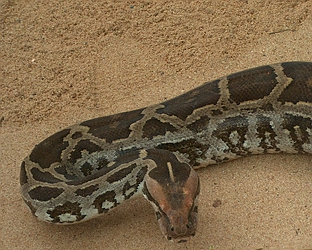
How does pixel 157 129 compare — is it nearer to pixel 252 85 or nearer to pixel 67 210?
pixel 252 85

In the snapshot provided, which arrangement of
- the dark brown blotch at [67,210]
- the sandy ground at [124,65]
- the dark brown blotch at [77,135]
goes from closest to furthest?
the dark brown blotch at [67,210], the sandy ground at [124,65], the dark brown blotch at [77,135]

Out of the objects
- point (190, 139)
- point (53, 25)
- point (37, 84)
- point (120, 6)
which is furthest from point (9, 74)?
point (190, 139)

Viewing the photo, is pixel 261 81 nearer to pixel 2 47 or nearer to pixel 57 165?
pixel 57 165

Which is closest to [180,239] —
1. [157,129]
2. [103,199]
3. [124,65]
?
[103,199]

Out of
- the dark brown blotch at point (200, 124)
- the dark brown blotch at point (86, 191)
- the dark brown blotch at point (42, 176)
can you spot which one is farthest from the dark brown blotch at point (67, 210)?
the dark brown blotch at point (200, 124)

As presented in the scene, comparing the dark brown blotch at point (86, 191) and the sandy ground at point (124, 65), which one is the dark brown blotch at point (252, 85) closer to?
the sandy ground at point (124, 65)

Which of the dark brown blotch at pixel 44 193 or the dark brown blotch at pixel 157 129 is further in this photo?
the dark brown blotch at pixel 157 129

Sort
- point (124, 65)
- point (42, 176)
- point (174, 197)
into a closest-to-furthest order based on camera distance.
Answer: point (174, 197) < point (42, 176) < point (124, 65)

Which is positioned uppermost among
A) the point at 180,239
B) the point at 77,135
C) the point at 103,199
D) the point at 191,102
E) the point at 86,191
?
the point at 191,102
